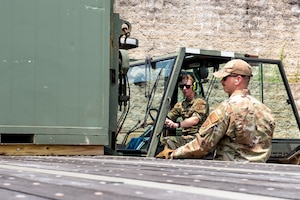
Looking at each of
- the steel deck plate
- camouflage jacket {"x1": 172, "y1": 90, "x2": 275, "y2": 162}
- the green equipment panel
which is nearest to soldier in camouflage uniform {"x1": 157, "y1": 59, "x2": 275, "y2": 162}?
camouflage jacket {"x1": 172, "y1": 90, "x2": 275, "y2": 162}

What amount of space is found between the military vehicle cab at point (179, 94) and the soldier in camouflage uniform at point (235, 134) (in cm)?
178

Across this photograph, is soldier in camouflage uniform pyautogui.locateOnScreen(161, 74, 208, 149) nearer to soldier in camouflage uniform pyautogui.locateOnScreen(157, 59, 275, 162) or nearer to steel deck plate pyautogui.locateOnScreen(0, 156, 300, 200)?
soldier in camouflage uniform pyautogui.locateOnScreen(157, 59, 275, 162)

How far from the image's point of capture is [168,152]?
15.5 feet

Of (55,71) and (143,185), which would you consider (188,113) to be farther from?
(143,185)

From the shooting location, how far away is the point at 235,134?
436cm

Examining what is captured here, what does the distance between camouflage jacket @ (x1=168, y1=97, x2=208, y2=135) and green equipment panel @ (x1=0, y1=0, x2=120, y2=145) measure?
1.45 meters

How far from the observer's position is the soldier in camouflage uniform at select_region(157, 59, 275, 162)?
429 centimetres

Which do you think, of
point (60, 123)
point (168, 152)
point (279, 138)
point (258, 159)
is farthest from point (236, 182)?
point (279, 138)

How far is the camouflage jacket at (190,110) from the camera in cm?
648

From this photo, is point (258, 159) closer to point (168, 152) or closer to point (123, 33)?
point (168, 152)

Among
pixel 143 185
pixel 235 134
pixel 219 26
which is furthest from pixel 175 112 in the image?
pixel 219 26

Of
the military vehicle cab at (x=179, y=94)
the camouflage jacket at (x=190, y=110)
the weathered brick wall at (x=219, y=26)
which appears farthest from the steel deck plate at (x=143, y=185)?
the weathered brick wall at (x=219, y=26)

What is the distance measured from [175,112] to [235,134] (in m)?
2.30

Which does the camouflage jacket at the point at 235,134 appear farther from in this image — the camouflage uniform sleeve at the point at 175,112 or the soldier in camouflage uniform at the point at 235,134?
the camouflage uniform sleeve at the point at 175,112
